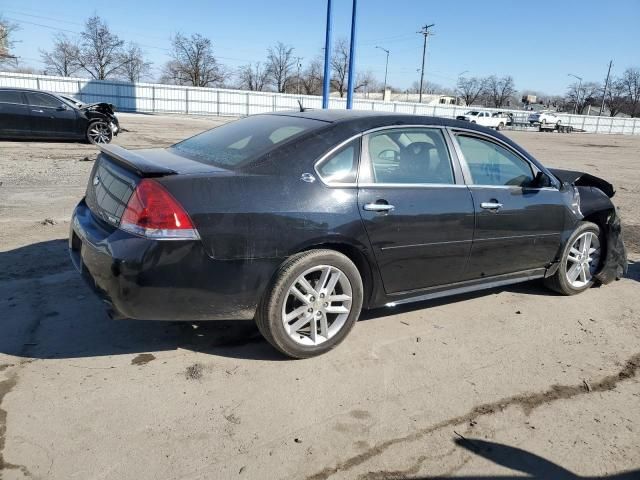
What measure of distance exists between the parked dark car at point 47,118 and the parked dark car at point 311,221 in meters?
11.5

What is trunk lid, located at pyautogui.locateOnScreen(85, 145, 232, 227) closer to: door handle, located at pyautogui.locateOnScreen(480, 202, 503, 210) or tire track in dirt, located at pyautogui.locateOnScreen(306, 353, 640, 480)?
tire track in dirt, located at pyautogui.locateOnScreen(306, 353, 640, 480)

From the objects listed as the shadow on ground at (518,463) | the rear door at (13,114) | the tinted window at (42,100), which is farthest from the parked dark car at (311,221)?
the rear door at (13,114)

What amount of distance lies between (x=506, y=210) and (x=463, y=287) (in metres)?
0.70

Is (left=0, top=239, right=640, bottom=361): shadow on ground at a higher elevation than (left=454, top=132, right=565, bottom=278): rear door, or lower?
lower

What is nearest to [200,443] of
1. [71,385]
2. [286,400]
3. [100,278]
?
[286,400]

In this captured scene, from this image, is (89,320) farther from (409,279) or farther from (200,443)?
(409,279)

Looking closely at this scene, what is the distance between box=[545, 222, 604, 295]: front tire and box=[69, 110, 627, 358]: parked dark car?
1.02 feet

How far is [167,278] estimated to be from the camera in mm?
2887

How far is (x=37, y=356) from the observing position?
323 centimetres

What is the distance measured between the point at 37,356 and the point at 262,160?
6.09 ft

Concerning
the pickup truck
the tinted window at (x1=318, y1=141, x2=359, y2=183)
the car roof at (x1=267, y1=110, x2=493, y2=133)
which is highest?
the pickup truck

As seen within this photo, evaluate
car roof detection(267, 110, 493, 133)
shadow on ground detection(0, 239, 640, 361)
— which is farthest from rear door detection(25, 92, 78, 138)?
car roof detection(267, 110, 493, 133)

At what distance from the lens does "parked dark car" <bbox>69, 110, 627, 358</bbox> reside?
2.92 meters

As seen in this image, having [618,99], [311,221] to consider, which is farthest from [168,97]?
[618,99]
